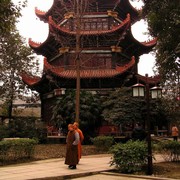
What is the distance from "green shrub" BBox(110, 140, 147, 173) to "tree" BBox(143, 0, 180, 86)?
3.69 m

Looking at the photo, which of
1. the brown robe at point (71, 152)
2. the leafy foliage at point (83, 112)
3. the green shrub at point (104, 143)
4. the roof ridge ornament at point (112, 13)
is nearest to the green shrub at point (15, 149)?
the brown robe at point (71, 152)

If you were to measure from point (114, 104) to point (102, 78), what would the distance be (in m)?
3.45

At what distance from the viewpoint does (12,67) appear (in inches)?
1068

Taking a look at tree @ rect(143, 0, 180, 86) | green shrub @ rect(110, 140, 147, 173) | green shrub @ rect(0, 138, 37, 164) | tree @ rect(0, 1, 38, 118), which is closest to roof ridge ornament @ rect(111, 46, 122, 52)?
tree @ rect(0, 1, 38, 118)

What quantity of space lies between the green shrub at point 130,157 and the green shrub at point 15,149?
4.25 metres

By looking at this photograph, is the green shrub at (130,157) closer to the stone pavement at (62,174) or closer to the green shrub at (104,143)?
the stone pavement at (62,174)

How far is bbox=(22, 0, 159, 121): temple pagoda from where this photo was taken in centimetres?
2255

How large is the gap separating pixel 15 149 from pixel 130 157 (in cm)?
509

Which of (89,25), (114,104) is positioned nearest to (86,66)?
(89,25)

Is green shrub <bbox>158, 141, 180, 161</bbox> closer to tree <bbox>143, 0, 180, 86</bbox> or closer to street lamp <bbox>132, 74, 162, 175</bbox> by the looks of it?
street lamp <bbox>132, 74, 162, 175</bbox>

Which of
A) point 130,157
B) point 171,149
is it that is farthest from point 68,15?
point 130,157

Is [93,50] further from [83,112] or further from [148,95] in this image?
[148,95]

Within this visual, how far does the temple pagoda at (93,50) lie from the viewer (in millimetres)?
22547

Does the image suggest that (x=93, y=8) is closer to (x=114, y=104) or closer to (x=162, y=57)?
(x=114, y=104)
